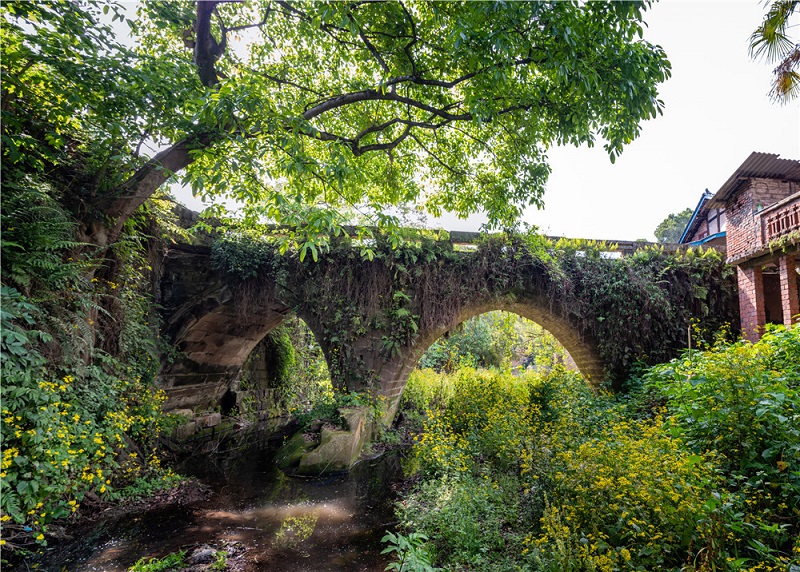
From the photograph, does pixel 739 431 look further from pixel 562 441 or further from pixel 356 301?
pixel 356 301

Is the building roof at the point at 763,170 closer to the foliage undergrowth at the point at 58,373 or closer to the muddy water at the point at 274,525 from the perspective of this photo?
the muddy water at the point at 274,525

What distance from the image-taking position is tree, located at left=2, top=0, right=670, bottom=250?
3.64m

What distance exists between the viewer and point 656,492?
9.06ft

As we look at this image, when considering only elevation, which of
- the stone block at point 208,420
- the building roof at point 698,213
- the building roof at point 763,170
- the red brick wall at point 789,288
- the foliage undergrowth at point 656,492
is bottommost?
the stone block at point 208,420

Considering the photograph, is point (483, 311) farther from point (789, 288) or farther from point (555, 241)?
point (789, 288)

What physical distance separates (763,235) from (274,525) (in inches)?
381

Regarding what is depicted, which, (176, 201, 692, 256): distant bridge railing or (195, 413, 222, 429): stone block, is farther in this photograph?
(195, 413, 222, 429): stone block

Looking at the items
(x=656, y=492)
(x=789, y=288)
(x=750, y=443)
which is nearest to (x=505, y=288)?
(x=789, y=288)

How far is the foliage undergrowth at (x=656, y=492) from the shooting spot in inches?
98.5

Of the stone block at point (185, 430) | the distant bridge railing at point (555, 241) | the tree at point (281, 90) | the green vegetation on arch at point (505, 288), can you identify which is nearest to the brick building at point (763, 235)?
the green vegetation on arch at point (505, 288)

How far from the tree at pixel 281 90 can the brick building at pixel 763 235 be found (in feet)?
15.1

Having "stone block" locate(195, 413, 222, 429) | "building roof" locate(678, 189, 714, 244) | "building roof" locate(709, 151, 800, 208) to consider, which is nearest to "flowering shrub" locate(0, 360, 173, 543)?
"stone block" locate(195, 413, 222, 429)

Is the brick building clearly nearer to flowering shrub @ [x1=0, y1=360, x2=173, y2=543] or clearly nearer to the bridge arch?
the bridge arch

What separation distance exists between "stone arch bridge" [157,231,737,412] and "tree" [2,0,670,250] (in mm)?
2374
